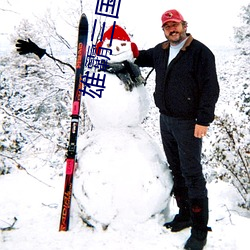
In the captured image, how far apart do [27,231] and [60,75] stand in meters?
6.10

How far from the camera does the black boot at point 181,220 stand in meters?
2.93

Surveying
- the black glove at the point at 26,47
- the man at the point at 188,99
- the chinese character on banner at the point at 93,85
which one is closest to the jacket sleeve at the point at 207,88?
the man at the point at 188,99

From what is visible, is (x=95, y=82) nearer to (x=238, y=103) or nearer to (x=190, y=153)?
(x=190, y=153)

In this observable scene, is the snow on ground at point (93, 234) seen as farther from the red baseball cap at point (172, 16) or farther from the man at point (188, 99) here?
the red baseball cap at point (172, 16)

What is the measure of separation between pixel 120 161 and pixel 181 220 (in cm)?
92

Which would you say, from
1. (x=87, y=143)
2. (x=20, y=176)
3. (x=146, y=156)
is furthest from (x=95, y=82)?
(x=20, y=176)

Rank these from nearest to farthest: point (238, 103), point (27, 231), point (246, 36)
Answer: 1. point (27, 231)
2. point (238, 103)
3. point (246, 36)

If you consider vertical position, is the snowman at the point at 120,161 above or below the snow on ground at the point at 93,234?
above

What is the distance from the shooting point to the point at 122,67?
110 inches

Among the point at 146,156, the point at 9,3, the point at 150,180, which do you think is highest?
the point at 9,3

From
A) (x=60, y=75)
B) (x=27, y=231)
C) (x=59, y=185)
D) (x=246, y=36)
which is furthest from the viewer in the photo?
(x=246, y=36)

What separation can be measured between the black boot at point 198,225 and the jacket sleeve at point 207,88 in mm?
792

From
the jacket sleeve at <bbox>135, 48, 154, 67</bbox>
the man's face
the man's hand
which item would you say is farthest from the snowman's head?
the man's hand

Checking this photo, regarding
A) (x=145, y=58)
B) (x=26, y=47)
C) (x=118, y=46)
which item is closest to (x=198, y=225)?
(x=145, y=58)
